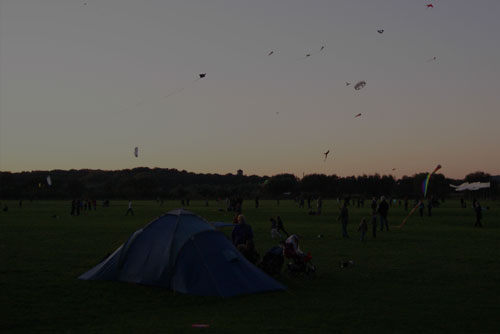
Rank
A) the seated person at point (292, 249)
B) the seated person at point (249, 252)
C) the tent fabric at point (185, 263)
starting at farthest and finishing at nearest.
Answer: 1. the seated person at point (292, 249)
2. the seated person at point (249, 252)
3. the tent fabric at point (185, 263)

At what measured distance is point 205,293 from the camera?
11453mm

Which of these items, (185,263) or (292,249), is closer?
(185,263)

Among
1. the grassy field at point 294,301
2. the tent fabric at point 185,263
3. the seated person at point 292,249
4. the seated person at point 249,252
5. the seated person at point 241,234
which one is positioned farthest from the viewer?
the seated person at point 241,234

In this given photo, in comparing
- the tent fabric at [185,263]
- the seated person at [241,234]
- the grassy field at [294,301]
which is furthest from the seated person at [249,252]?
the tent fabric at [185,263]

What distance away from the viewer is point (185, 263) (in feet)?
39.8

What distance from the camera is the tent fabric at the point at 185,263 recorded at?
11.8m

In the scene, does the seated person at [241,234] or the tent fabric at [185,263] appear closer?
the tent fabric at [185,263]

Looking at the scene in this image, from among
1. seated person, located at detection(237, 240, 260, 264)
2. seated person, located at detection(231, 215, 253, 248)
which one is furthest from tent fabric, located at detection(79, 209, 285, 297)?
seated person, located at detection(231, 215, 253, 248)

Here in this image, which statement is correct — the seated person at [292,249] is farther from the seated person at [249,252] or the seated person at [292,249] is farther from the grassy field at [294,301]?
the seated person at [249,252]

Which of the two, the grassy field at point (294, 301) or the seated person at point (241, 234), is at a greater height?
the seated person at point (241, 234)

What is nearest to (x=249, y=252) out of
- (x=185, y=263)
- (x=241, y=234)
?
(x=241, y=234)

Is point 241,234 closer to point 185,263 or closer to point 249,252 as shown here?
point 249,252

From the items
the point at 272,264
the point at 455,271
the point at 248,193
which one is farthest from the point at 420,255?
the point at 248,193

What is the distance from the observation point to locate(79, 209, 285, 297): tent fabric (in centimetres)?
1175
